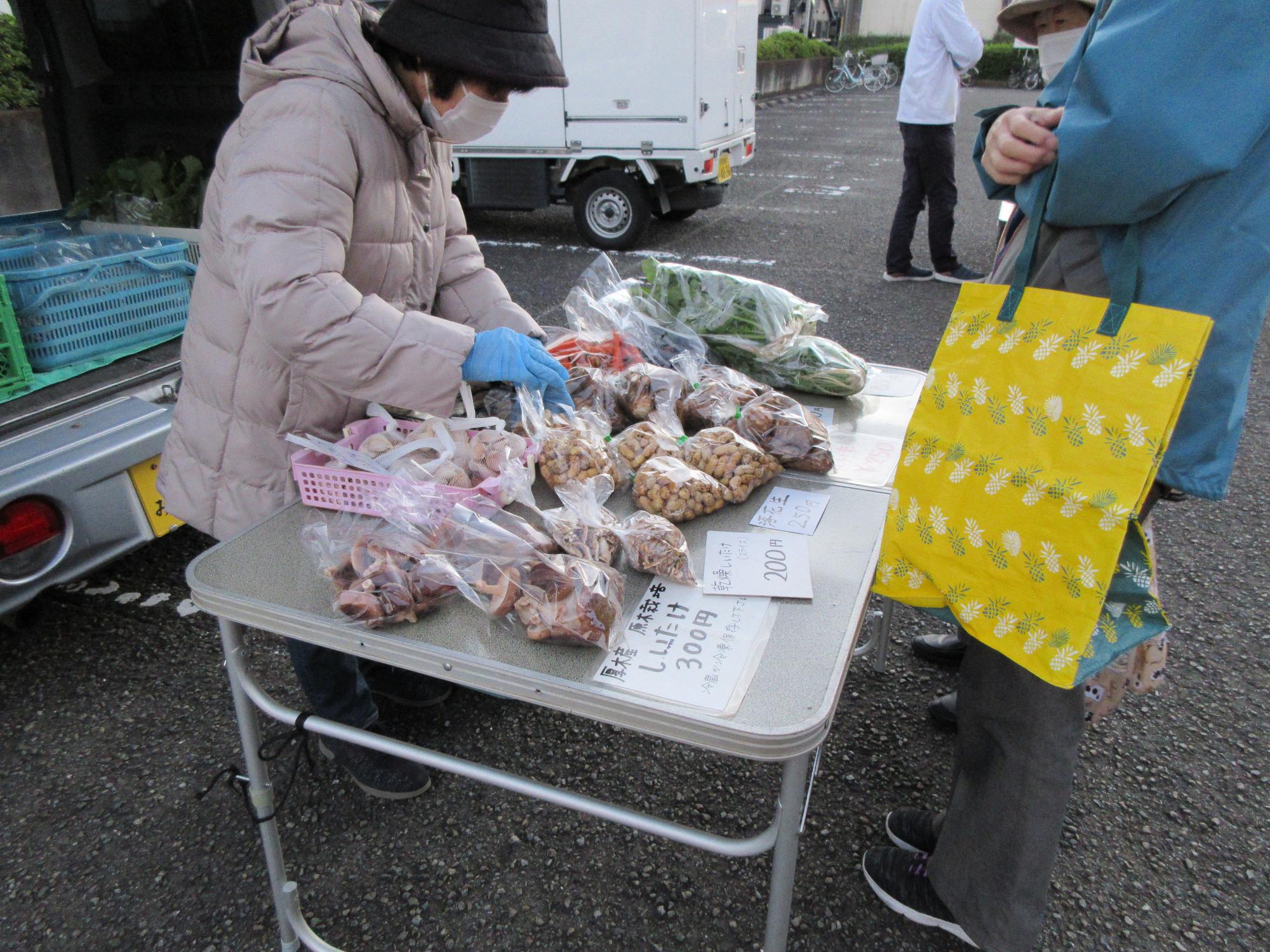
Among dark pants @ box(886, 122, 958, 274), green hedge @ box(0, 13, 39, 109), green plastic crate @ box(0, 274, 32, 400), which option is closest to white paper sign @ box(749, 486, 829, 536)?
green plastic crate @ box(0, 274, 32, 400)

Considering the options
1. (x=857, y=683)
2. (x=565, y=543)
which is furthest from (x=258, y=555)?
(x=857, y=683)

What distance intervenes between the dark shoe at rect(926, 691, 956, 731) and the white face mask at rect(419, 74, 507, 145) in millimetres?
1846

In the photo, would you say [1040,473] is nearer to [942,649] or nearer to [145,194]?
[942,649]

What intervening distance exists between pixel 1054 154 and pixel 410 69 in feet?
3.67

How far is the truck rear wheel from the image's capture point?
682cm

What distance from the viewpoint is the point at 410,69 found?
155 cm

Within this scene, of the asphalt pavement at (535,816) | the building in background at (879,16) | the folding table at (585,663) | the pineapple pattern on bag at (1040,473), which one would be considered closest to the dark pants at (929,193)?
the asphalt pavement at (535,816)

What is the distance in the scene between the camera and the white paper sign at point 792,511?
1.55 metres

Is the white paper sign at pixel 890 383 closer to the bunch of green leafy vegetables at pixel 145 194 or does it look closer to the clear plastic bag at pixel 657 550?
the clear plastic bag at pixel 657 550

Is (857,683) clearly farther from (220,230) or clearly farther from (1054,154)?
(220,230)

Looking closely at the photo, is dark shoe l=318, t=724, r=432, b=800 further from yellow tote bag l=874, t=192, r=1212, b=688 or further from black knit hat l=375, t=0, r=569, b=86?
black knit hat l=375, t=0, r=569, b=86

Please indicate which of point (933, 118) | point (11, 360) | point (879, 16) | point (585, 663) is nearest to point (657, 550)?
point (585, 663)

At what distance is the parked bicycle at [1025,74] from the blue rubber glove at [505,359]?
28.2 m

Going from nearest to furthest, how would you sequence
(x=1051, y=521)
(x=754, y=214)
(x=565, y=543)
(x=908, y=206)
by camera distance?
1. (x=1051, y=521)
2. (x=565, y=543)
3. (x=908, y=206)
4. (x=754, y=214)
